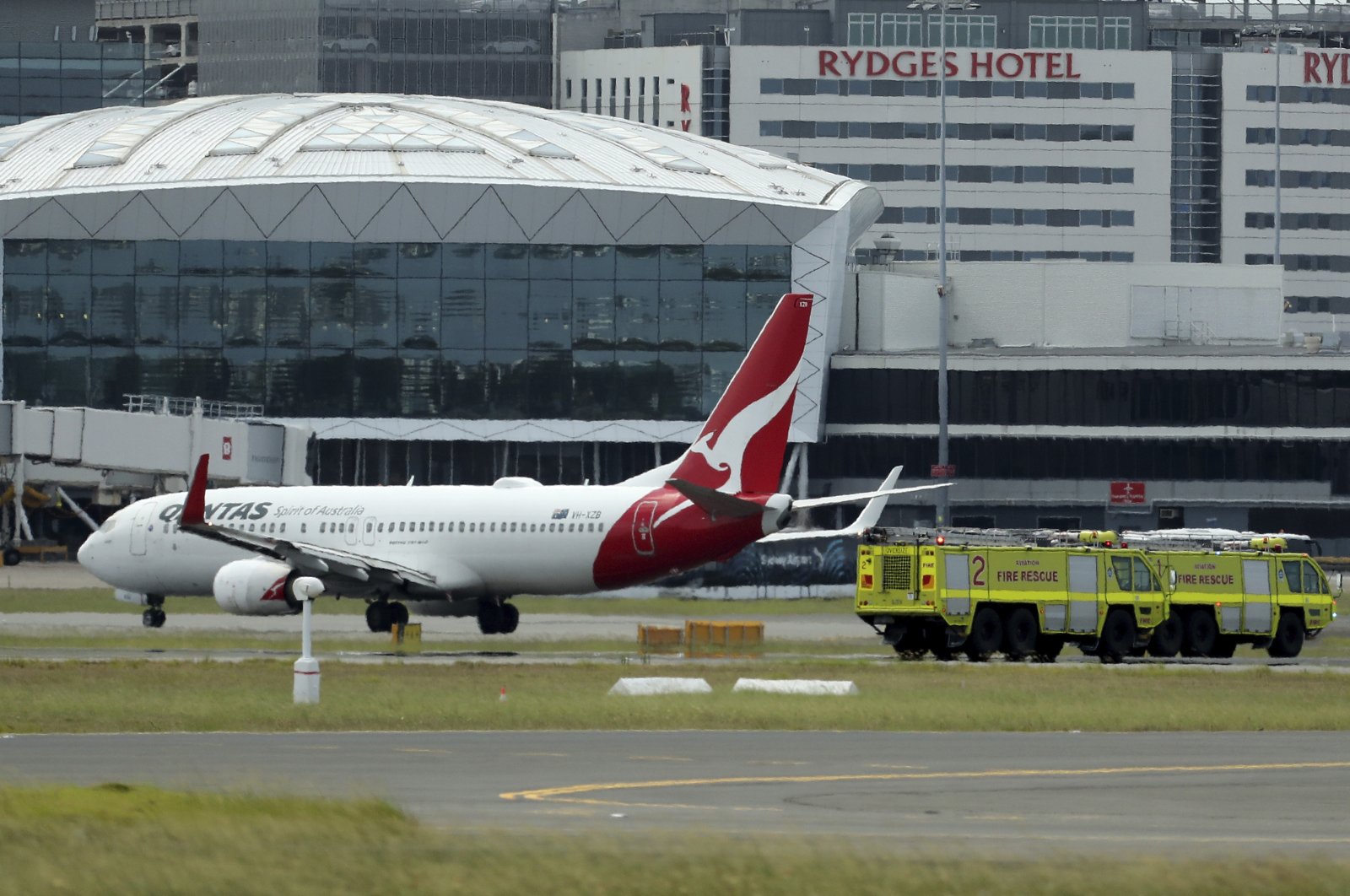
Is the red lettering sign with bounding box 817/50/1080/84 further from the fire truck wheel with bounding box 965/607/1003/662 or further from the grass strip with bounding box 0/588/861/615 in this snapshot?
the fire truck wheel with bounding box 965/607/1003/662

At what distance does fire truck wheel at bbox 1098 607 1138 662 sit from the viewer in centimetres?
4938

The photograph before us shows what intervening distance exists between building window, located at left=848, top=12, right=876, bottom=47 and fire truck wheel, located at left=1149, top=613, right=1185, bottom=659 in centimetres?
13789

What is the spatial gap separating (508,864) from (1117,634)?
1374 inches

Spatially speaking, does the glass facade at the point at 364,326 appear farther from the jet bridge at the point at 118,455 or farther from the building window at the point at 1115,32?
the building window at the point at 1115,32

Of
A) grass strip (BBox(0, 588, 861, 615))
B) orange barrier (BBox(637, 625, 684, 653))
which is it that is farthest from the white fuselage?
orange barrier (BBox(637, 625, 684, 653))

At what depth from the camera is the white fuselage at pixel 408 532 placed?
55.7 m

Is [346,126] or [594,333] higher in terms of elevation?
[346,126]

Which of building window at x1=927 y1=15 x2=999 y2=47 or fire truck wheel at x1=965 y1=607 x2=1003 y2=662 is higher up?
building window at x1=927 y1=15 x2=999 y2=47

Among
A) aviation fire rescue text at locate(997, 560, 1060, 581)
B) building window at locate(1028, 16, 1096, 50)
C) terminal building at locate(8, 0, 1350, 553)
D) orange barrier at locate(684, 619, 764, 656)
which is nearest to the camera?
aviation fire rescue text at locate(997, 560, 1060, 581)

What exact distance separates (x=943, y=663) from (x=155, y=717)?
1898 cm

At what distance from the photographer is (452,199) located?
10412 cm

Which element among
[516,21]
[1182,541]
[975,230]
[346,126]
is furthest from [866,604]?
[516,21]

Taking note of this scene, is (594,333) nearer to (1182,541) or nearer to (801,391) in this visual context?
(801,391)

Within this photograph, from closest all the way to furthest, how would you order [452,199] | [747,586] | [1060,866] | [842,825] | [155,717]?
[1060,866]
[842,825]
[155,717]
[747,586]
[452,199]
